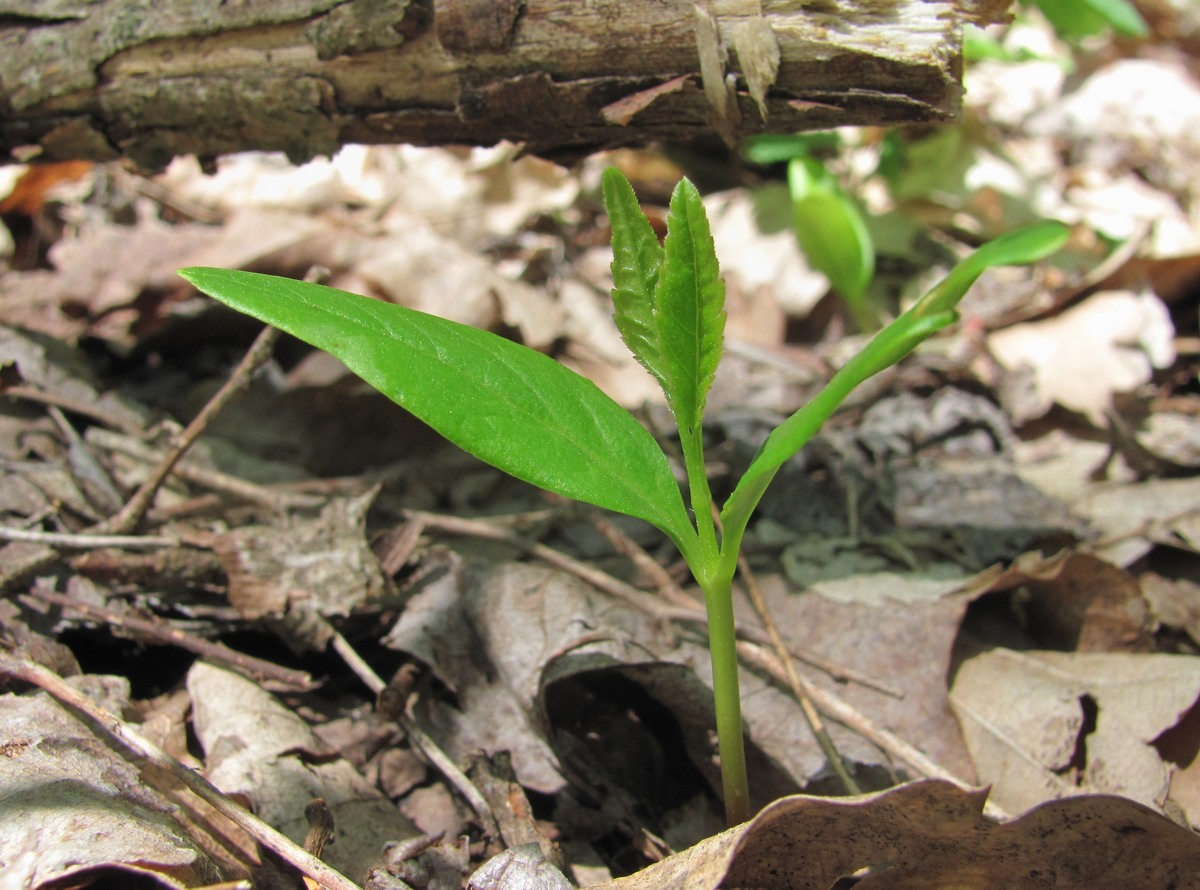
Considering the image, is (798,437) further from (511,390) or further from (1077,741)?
(1077,741)

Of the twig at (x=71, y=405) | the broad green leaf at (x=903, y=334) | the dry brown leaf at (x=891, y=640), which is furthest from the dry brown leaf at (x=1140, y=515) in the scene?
the twig at (x=71, y=405)

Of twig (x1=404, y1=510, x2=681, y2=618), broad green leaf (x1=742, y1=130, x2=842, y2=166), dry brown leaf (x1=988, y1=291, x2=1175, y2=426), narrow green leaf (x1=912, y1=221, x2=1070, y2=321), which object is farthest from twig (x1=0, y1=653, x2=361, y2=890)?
broad green leaf (x1=742, y1=130, x2=842, y2=166)

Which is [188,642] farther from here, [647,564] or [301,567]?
[647,564]

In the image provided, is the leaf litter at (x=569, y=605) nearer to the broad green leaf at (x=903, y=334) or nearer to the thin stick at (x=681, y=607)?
the thin stick at (x=681, y=607)

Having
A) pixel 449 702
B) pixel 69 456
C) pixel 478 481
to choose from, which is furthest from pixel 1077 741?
pixel 69 456

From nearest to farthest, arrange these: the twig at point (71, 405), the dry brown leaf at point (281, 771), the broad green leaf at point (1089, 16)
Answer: the dry brown leaf at point (281, 771)
the twig at point (71, 405)
the broad green leaf at point (1089, 16)
